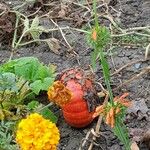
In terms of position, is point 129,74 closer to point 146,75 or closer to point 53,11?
point 146,75

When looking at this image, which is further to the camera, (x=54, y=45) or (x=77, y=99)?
(x=54, y=45)

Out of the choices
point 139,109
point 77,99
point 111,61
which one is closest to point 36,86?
point 77,99

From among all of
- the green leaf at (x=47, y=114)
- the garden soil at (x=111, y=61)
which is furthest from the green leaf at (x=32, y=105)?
the garden soil at (x=111, y=61)

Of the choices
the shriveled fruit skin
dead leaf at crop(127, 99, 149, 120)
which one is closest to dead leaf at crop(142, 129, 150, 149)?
dead leaf at crop(127, 99, 149, 120)

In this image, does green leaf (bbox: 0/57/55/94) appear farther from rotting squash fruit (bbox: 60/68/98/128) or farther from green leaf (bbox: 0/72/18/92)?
green leaf (bbox: 0/72/18/92)

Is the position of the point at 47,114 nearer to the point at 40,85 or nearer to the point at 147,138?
the point at 40,85
